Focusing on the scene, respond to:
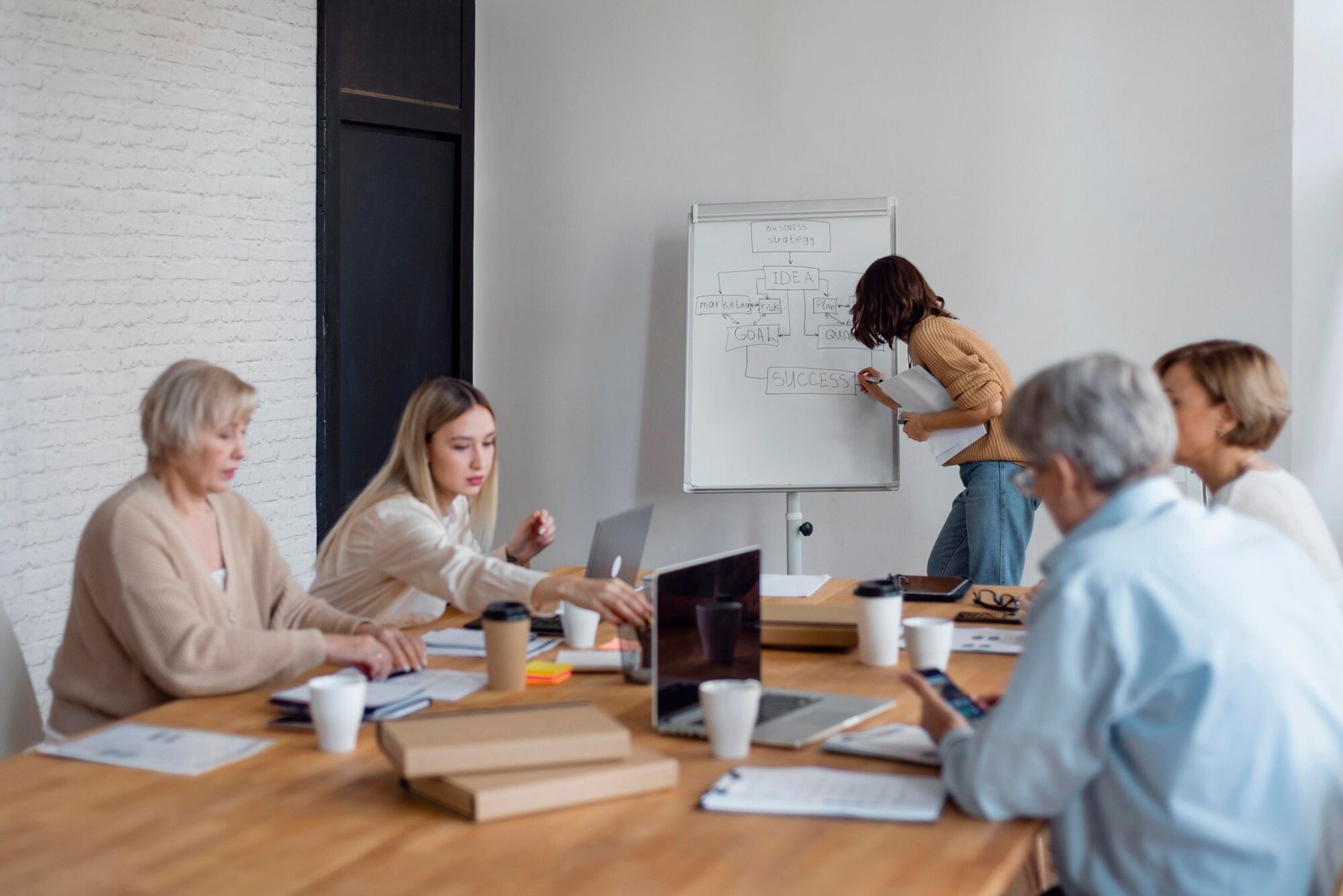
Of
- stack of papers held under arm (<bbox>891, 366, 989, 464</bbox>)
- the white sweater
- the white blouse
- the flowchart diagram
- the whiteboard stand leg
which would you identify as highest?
the flowchart diagram

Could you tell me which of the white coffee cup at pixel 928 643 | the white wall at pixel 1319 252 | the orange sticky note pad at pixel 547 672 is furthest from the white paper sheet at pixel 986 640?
the white wall at pixel 1319 252

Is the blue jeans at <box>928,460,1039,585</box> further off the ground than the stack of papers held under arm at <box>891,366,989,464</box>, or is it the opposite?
the stack of papers held under arm at <box>891,366,989,464</box>

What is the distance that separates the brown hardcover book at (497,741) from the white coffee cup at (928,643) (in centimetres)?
67

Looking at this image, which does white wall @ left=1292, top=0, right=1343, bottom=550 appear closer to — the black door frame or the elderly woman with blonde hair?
the black door frame

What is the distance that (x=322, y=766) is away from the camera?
155cm

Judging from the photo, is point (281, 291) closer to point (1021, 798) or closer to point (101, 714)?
point (101, 714)

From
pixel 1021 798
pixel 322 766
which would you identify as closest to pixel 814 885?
pixel 1021 798

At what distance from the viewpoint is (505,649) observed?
1.90m

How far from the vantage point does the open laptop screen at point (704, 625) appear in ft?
5.49

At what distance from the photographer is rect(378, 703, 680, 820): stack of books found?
1.37 m

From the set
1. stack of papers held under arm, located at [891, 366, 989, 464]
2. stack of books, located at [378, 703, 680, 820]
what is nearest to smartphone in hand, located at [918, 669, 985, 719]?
stack of books, located at [378, 703, 680, 820]

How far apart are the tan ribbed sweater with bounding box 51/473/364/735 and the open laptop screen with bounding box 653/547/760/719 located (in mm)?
589

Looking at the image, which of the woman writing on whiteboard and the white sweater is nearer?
the white sweater

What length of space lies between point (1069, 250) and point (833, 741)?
3.16 meters
